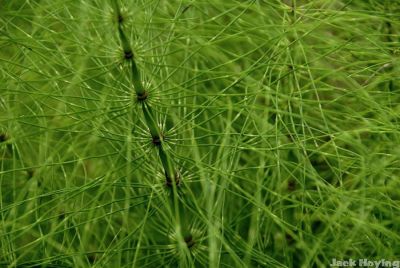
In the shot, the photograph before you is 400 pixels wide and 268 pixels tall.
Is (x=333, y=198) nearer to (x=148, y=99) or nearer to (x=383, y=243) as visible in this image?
(x=383, y=243)

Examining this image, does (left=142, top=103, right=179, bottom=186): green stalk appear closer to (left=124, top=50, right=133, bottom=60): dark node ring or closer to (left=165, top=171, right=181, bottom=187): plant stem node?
(left=165, top=171, right=181, bottom=187): plant stem node

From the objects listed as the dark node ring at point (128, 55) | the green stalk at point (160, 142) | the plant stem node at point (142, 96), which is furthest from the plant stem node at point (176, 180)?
the dark node ring at point (128, 55)

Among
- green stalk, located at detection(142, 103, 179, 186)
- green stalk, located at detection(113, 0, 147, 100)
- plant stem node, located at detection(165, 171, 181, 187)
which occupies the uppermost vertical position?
green stalk, located at detection(113, 0, 147, 100)

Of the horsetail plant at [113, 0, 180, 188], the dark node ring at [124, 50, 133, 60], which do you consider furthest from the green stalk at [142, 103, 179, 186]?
the dark node ring at [124, 50, 133, 60]

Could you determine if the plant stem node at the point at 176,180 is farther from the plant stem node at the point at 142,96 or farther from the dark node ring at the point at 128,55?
the dark node ring at the point at 128,55

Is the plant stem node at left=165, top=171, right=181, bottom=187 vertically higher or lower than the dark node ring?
lower

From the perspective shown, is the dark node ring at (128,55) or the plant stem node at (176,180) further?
the plant stem node at (176,180)

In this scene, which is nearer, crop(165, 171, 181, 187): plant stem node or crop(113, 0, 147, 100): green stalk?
crop(113, 0, 147, 100): green stalk

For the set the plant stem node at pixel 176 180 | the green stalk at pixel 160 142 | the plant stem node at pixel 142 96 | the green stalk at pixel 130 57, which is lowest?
the plant stem node at pixel 176 180

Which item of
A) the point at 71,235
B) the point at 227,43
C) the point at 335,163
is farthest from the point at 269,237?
the point at 227,43
